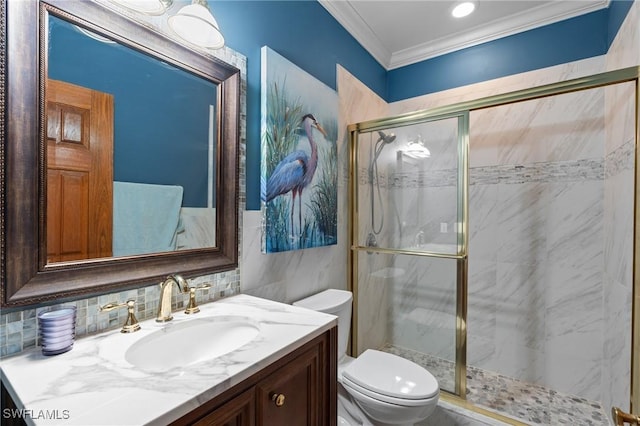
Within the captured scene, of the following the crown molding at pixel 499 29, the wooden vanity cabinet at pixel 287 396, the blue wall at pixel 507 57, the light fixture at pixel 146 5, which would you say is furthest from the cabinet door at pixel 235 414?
the crown molding at pixel 499 29

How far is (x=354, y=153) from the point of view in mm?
2148

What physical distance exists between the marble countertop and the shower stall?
4.39 feet

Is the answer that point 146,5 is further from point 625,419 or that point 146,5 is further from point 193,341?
point 625,419

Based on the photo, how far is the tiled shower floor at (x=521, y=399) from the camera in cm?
176

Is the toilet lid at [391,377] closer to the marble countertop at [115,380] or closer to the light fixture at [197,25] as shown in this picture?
the marble countertop at [115,380]

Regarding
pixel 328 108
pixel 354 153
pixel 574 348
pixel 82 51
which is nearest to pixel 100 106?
pixel 82 51

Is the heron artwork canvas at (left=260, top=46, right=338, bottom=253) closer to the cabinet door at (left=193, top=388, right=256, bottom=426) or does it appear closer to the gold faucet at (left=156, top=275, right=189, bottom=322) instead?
the gold faucet at (left=156, top=275, right=189, bottom=322)

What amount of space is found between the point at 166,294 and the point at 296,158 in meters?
0.91

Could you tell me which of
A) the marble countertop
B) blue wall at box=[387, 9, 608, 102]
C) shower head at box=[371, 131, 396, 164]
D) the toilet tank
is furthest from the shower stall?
the marble countertop

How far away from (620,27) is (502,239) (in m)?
1.39

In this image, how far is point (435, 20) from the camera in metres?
2.13

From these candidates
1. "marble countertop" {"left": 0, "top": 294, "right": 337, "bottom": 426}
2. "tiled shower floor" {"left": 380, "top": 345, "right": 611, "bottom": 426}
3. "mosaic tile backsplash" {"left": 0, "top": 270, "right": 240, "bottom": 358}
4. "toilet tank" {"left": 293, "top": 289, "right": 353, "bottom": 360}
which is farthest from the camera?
"tiled shower floor" {"left": 380, "top": 345, "right": 611, "bottom": 426}

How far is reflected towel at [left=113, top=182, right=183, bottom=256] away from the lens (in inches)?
37.8

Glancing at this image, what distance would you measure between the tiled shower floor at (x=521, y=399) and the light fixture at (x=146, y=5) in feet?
7.67
